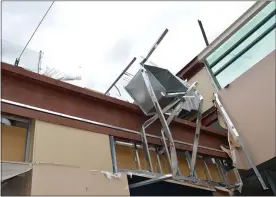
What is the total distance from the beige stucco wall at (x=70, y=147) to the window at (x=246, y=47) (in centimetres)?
187

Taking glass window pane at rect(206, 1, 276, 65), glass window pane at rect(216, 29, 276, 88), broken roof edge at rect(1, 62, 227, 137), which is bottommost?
broken roof edge at rect(1, 62, 227, 137)

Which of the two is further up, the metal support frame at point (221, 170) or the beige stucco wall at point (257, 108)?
the beige stucco wall at point (257, 108)

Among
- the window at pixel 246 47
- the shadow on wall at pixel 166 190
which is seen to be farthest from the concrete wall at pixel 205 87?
the shadow on wall at pixel 166 190

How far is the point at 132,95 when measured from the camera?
2176 mm

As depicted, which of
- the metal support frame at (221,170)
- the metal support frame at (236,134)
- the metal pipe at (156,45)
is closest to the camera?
the metal pipe at (156,45)

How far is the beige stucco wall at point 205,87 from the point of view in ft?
10.4

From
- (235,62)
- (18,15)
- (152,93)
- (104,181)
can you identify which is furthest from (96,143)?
(235,62)

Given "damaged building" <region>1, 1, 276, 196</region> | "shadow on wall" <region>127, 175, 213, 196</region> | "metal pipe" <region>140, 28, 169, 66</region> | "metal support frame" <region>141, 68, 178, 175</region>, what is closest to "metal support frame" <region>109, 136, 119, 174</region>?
"damaged building" <region>1, 1, 276, 196</region>

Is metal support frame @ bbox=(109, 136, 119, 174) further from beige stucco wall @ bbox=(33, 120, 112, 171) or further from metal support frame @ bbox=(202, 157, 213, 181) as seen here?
metal support frame @ bbox=(202, 157, 213, 181)

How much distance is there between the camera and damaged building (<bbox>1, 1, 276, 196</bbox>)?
141 cm

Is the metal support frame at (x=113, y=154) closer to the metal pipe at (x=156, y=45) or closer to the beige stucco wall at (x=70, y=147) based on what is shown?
the beige stucco wall at (x=70, y=147)

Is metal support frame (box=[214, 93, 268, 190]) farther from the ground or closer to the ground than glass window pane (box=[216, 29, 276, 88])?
closer to the ground

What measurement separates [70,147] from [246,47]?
2284 mm

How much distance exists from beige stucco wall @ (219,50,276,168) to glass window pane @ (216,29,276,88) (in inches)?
4.0
